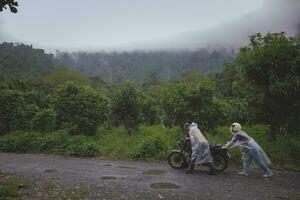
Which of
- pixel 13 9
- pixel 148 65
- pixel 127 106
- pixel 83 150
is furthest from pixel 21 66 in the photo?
pixel 148 65

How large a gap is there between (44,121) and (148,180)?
499 inches

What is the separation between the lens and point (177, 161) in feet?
40.6

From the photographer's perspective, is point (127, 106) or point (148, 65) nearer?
point (127, 106)

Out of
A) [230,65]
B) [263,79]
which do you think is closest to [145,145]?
[263,79]

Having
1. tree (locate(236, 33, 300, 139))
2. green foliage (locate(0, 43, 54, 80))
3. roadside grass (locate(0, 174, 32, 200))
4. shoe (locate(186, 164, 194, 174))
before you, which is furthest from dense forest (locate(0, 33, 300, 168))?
green foliage (locate(0, 43, 54, 80))

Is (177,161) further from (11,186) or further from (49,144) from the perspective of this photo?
(49,144)

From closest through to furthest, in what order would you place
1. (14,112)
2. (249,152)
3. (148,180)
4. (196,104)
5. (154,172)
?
1. (148,180)
2. (249,152)
3. (154,172)
4. (196,104)
5. (14,112)

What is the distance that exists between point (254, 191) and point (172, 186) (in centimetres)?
231

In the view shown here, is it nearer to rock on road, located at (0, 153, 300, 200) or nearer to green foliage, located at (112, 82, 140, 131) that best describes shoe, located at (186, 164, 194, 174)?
rock on road, located at (0, 153, 300, 200)

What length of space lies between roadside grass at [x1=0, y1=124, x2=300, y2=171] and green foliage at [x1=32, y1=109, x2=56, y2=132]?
5.19ft

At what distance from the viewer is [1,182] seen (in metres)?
9.41

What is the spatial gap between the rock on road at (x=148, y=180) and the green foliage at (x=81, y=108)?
552 centimetres

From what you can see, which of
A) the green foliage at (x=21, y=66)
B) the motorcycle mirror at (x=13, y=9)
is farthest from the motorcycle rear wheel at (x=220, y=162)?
the green foliage at (x=21, y=66)

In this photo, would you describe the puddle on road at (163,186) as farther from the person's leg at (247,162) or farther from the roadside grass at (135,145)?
the roadside grass at (135,145)
